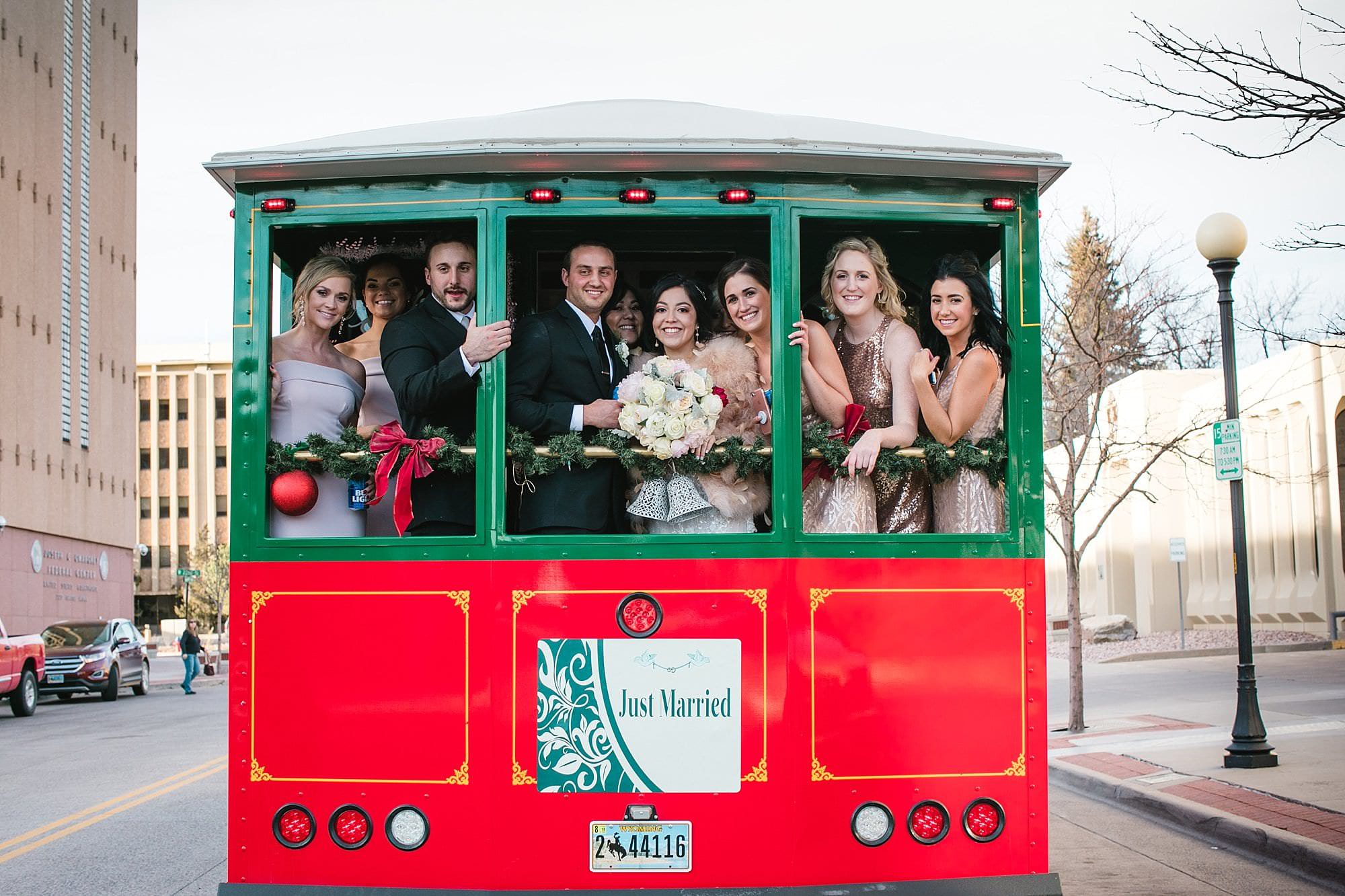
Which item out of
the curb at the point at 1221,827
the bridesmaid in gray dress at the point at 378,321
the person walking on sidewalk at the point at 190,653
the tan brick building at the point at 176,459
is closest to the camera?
the bridesmaid in gray dress at the point at 378,321

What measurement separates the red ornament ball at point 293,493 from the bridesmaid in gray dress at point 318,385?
0.08m

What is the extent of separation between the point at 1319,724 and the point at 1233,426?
3753mm

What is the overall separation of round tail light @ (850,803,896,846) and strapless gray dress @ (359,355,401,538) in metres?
2.02

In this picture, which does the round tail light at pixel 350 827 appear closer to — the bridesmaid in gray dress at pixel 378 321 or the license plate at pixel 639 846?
the license plate at pixel 639 846

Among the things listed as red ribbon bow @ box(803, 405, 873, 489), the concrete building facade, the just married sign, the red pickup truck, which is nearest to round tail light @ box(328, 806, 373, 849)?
the just married sign

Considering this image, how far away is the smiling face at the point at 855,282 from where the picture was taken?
5.56m

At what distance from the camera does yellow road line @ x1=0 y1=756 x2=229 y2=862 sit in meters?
10.3

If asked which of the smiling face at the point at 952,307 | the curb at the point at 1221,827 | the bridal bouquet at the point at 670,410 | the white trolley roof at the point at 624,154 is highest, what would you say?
the white trolley roof at the point at 624,154

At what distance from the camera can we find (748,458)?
204 inches

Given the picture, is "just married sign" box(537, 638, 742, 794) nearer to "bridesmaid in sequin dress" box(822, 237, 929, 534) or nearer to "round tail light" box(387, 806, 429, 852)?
"round tail light" box(387, 806, 429, 852)

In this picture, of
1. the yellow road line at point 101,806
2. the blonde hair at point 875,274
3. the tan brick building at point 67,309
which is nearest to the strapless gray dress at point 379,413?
the blonde hair at point 875,274

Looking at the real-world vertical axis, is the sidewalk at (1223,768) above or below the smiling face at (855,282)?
below

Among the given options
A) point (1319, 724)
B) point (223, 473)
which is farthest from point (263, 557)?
point (223, 473)

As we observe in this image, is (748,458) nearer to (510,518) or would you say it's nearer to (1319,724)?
(510,518)
